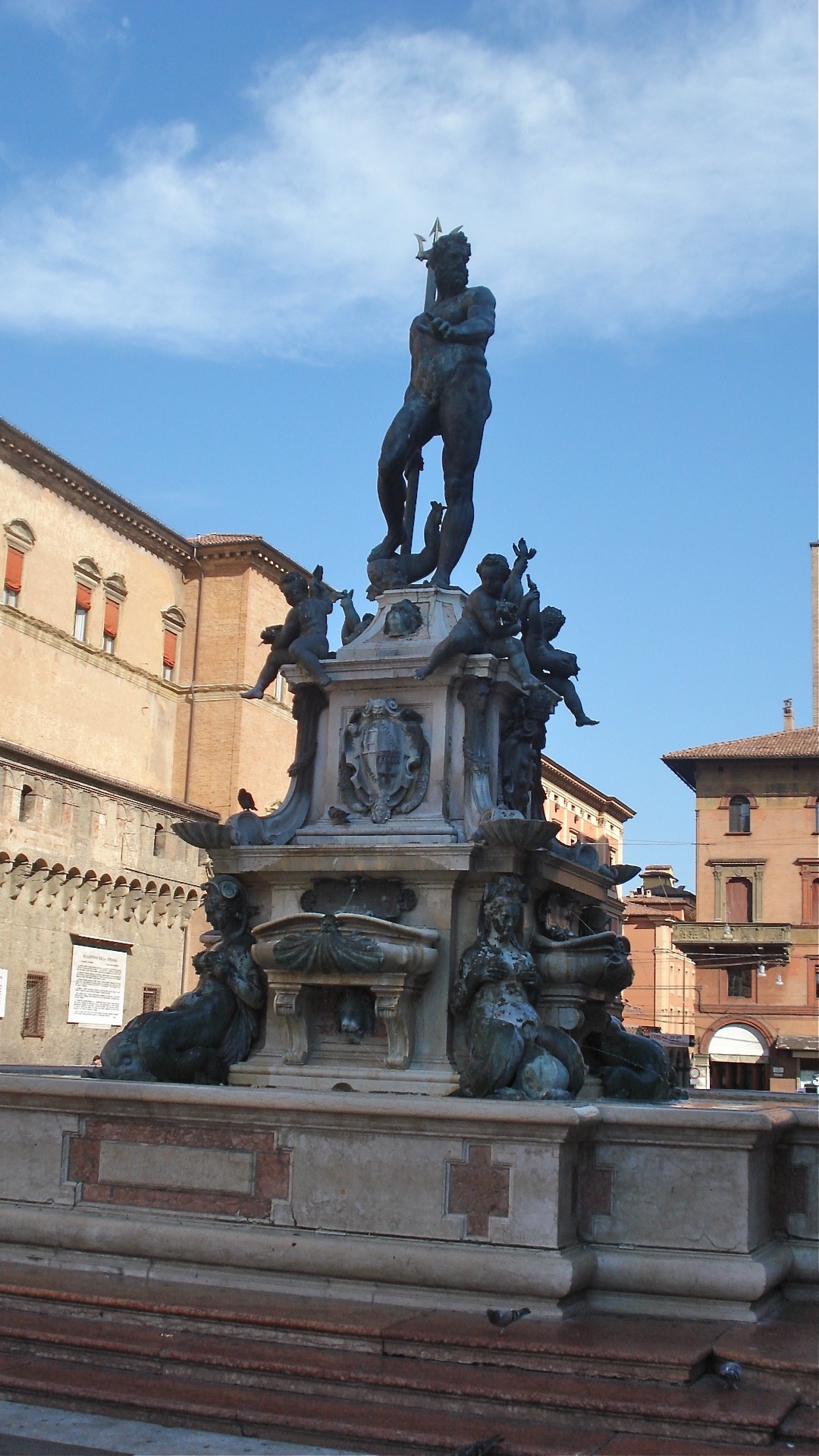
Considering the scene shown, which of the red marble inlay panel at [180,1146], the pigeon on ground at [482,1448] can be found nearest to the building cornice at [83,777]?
the red marble inlay panel at [180,1146]

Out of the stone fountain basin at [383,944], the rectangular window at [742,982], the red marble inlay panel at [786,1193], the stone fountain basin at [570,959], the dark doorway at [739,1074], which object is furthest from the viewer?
the rectangular window at [742,982]

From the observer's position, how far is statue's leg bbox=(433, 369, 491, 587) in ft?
36.8

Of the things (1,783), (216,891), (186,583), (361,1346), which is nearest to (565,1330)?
(361,1346)

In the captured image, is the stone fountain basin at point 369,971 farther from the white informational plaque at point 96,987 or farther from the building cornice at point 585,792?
the building cornice at point 585,792

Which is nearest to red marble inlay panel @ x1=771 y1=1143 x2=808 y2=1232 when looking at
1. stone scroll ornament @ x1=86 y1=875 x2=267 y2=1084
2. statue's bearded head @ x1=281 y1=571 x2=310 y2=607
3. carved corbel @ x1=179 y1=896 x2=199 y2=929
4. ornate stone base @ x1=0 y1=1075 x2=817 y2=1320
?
ornate stone base @ x1=0 y1=1075 x2=817 y2=1320

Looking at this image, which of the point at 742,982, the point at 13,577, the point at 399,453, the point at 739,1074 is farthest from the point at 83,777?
the point at 399,453

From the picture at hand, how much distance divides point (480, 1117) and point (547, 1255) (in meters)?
0.67

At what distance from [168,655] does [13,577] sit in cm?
967

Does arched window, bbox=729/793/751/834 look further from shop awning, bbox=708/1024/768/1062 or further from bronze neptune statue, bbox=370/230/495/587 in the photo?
bronze neptune statue, bbox=370/230/495/587

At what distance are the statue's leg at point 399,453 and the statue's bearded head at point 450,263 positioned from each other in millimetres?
784

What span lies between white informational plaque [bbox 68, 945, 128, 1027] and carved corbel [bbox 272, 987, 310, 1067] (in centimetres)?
3359

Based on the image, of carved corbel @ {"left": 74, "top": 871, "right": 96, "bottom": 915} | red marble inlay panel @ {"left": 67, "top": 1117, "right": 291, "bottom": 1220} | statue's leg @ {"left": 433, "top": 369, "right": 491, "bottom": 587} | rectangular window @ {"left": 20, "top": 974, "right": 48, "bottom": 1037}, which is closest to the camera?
red marble inlay panel @ {"left": 67, "top": 1117, "right": 291, "bottom": 1220}

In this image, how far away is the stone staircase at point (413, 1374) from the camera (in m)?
5.90

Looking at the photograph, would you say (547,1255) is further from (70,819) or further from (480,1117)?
(70,819)
